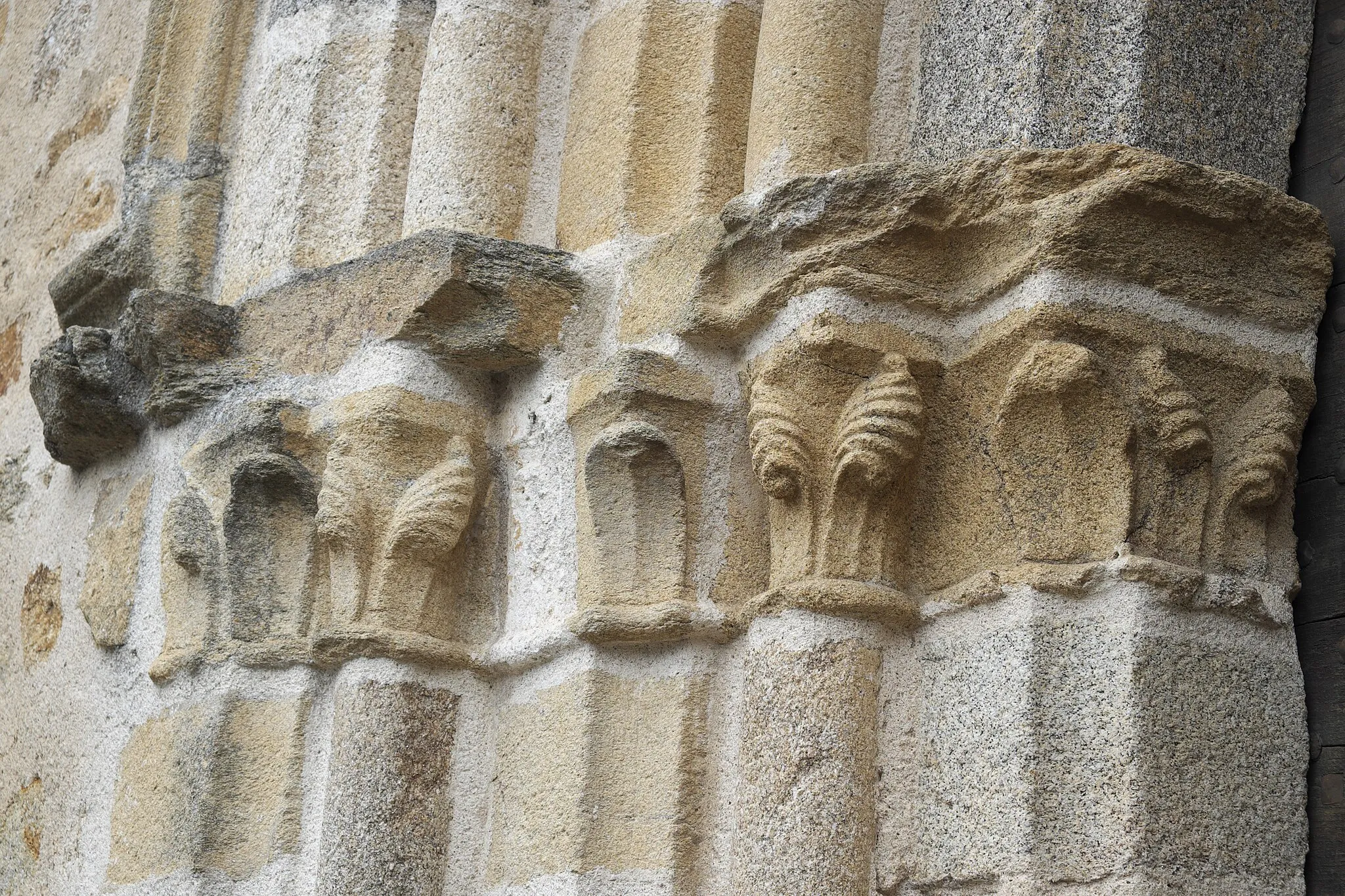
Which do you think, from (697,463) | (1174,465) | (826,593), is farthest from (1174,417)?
(697,463)

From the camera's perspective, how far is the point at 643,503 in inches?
87.5

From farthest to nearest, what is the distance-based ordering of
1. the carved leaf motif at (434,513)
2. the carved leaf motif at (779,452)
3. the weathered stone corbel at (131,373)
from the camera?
the weathered stone corbel at (131,373)
the carved leaf motif at (434,513)
the carved leaf motif at (779,452)

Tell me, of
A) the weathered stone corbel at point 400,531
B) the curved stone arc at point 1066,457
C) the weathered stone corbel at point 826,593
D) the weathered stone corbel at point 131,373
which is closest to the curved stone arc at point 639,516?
the weathered stone corbel at point 826,593

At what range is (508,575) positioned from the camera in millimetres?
2420

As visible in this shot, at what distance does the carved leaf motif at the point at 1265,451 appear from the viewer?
197 centimetres

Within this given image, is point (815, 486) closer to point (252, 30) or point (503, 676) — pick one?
point (503, 676)

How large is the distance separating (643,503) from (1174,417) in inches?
27.3

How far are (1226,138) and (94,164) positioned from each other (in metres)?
2.33

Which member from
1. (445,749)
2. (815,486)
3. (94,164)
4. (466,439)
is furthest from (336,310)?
(94,164)

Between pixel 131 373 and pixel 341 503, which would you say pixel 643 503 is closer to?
pixel 341 503

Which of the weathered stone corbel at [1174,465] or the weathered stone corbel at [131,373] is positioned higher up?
the weathered stone corbel at [131,373]

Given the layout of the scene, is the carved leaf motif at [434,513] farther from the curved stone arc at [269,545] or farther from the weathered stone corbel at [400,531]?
the curved stone arc at [269,545]

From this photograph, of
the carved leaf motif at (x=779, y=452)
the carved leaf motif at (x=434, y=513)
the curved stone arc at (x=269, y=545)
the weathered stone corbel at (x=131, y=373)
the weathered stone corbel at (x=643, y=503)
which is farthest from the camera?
the weathered stone corbel at (x=131, y=373)

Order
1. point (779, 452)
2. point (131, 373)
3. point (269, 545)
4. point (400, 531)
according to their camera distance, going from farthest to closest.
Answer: point (131, 373)
point (269, 545)
point (400, 531)
point (779, 452)
